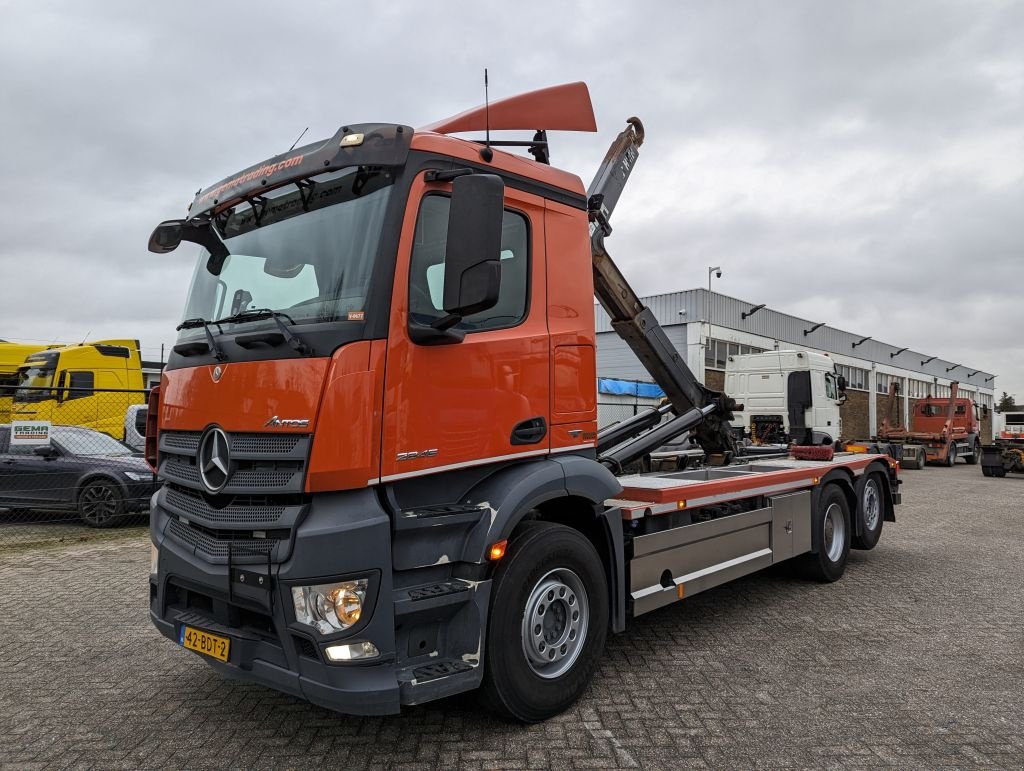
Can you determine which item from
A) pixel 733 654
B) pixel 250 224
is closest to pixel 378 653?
pixel 250 224

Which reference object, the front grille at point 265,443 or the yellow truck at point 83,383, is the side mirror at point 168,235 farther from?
the yellow truck at point 83,383

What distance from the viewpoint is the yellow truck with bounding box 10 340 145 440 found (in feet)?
40.7

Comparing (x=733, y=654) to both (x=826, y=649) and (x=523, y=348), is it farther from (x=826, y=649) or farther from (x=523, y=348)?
(x=523, y=348)

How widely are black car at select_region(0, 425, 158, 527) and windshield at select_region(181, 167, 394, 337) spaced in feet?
24.1

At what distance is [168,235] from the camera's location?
4.12 metres

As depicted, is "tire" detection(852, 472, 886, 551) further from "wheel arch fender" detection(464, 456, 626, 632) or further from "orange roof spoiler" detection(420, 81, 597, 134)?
"orange roof spoiler" detection(420, 81, 597, 134)

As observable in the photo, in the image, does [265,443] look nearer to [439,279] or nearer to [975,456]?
[439,279]

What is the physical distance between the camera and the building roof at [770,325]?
27188 millimetres

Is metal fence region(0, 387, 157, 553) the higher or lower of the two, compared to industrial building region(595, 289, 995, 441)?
lower

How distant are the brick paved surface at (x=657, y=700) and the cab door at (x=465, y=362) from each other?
1.45 meters

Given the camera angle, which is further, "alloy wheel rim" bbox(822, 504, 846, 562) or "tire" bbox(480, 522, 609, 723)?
"alloy wheel rim" bbox(822, 504, 846, 562)

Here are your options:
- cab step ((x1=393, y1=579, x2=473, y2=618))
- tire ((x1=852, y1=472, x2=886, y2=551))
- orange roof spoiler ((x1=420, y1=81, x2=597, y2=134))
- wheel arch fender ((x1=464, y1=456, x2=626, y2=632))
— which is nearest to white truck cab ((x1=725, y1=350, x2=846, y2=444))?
tire ((x1=852, y1=472, x2=886, y2=551))

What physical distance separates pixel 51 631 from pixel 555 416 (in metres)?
4.37

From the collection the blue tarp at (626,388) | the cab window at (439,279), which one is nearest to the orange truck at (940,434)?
the blue tarp at (626,388)
